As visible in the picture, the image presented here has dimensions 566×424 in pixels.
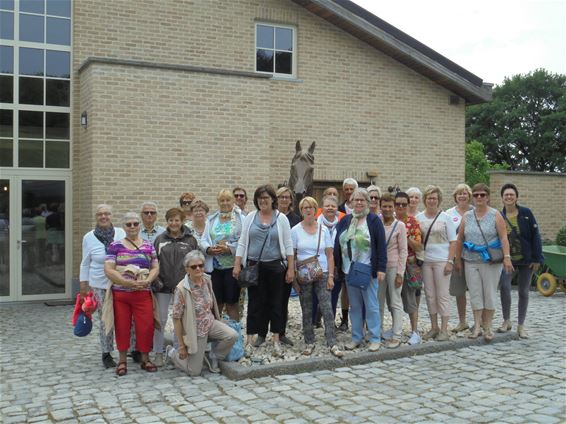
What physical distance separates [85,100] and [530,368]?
8689mm

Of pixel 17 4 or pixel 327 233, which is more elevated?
pixel 17 4

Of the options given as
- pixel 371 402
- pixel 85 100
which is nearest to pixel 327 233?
pixel 371 402

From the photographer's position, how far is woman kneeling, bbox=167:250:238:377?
246 inches

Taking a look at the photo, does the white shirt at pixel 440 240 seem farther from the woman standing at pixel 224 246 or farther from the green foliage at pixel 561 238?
the green foliage at pixel 561 238

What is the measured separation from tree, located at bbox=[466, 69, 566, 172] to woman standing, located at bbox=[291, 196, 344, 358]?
39.9 m

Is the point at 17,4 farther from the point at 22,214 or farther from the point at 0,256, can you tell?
the point at 0,256

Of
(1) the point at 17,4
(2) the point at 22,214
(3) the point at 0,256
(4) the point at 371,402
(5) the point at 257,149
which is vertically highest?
(1) the point at 17,4

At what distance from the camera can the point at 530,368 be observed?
257 inches

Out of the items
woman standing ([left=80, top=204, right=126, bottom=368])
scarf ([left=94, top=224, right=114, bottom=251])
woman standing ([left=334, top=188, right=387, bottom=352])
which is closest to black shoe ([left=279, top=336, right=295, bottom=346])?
woman standing ([left=334, top=188, right=387, bottom=352])

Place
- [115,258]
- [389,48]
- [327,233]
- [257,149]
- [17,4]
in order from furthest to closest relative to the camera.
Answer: [389,48] < [257,149] < [17,4] < [327,233] < [115,258]

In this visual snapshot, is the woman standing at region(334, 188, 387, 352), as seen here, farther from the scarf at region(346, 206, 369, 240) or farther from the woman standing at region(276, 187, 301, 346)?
the woman standing at region(276, 187, 301, 346)

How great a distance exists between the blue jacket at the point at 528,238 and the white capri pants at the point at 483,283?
504 mm

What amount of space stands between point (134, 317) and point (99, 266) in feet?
2.29

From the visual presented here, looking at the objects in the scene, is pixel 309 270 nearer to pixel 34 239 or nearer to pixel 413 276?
pixel 413 276
